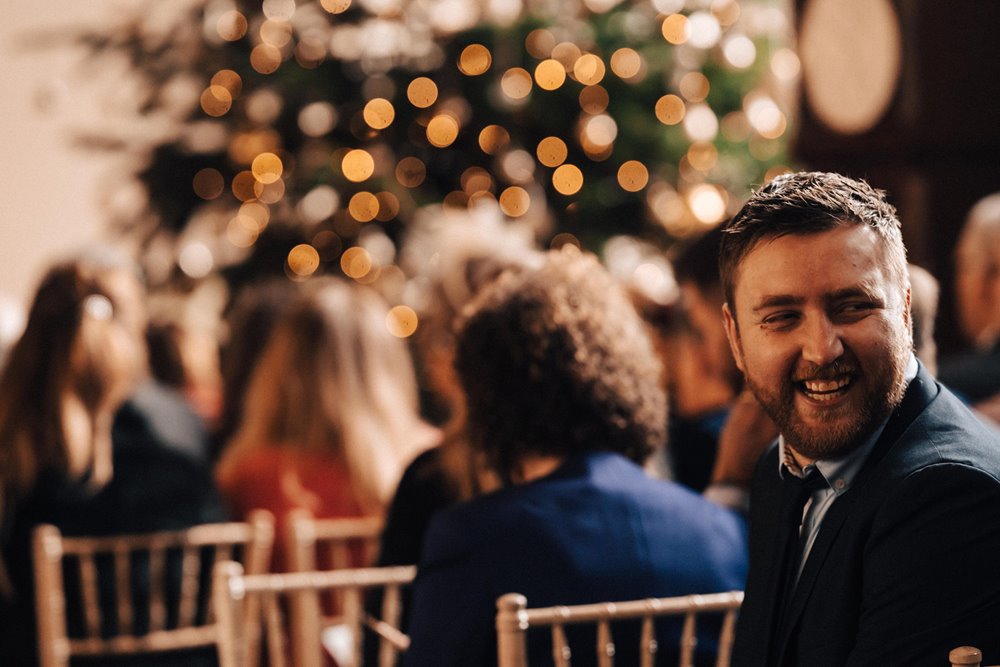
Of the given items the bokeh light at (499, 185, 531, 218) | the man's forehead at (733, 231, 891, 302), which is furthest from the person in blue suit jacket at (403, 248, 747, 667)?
the bokeh light at (499, 185, 531, 218)

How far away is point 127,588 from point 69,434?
377mm

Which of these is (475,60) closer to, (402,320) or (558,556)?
(402,320)

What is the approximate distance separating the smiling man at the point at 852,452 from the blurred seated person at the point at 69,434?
204cm

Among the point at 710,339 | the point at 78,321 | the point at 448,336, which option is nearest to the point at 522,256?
the point at 448,336

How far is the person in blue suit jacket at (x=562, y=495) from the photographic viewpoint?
1.81 metres

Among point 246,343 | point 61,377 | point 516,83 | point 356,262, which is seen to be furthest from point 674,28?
point 61,377

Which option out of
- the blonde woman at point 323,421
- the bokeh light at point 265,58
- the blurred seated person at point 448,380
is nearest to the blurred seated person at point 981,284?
the blurred seated person at point 448,380

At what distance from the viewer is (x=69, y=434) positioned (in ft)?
10.2

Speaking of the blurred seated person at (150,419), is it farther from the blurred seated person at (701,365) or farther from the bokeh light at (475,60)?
the bokeh light at (475,60)

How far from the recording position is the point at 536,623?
1649mm

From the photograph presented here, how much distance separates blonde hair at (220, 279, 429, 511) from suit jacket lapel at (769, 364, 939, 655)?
77.5 inches

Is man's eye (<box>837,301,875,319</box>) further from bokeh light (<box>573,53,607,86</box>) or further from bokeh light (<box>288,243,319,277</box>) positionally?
bokeh light (<box>288,243,319,277</box>)

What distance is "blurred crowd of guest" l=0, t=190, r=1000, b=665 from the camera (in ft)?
6.07

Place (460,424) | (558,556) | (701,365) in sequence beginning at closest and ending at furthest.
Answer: (558,556) < (460,424) < (701,365)
